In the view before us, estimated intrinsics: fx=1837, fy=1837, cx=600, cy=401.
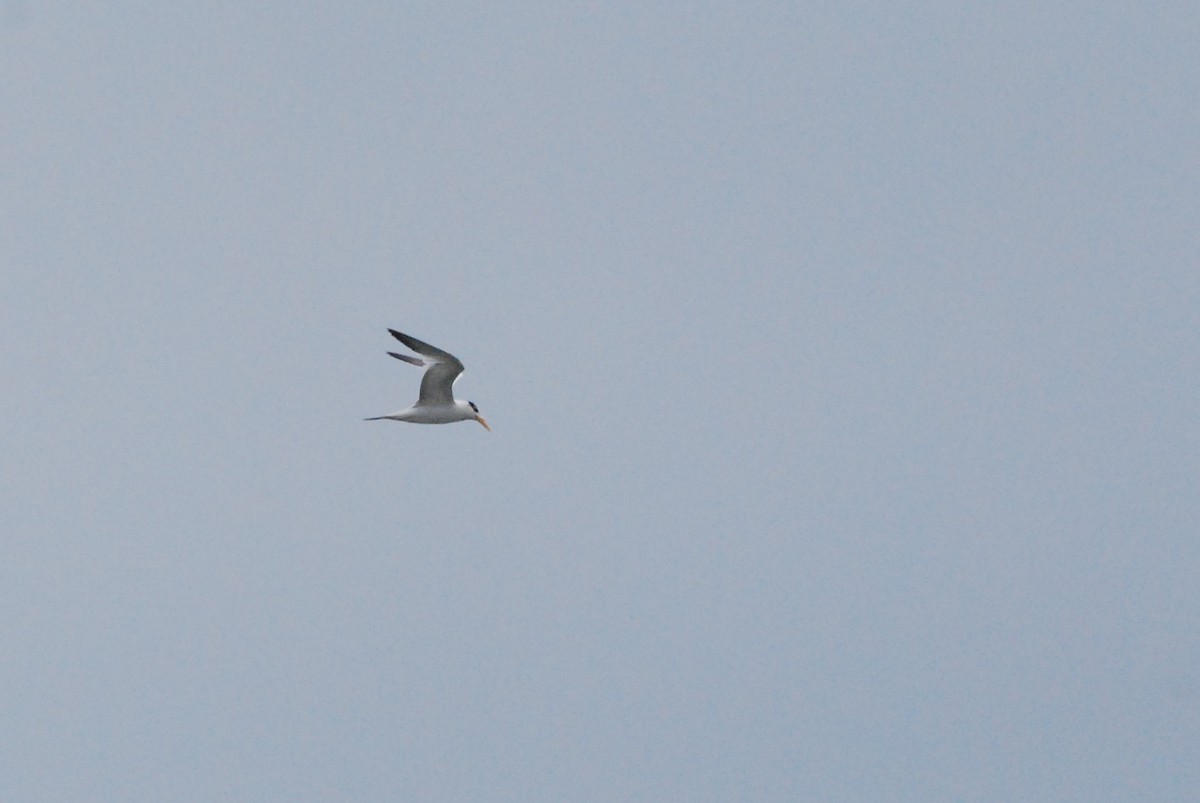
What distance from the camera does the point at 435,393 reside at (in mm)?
65000

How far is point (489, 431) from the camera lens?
66562 mm

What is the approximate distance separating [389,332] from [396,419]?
13.8ft

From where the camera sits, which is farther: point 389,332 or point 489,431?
point 489,431

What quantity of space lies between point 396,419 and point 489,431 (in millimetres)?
3654

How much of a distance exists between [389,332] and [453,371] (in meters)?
3.31

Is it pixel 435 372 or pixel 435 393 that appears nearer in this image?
pixel 435 372

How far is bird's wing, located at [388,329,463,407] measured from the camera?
62.5 m

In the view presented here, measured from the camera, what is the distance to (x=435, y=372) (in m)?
63.9

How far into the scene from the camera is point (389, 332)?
203 feet

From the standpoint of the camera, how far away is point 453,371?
64188 millimetres

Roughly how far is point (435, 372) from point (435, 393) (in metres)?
1.29

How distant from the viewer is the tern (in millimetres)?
63031

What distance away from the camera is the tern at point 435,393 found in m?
63.0
